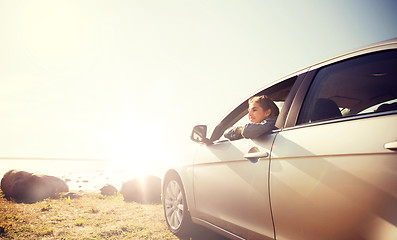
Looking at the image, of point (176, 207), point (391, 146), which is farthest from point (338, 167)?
point (176, 207)

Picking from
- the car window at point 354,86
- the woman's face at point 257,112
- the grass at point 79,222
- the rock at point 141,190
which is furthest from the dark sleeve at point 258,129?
the rock at point 141,190

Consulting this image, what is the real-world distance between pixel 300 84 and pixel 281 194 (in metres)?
0.91

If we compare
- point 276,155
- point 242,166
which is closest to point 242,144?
point 242,166

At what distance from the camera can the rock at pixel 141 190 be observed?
7615mm

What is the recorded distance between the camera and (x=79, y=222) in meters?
4.52

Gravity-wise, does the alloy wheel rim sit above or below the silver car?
below

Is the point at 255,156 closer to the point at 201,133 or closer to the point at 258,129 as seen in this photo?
the point at 258,129

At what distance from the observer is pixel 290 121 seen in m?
1.98

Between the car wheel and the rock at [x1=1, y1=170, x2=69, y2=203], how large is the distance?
15.8 feet

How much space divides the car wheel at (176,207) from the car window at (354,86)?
2165mm

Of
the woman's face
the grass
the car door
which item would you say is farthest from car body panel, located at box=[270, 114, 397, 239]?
the grass

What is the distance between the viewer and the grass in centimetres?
387

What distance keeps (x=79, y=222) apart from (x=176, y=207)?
2.04 m

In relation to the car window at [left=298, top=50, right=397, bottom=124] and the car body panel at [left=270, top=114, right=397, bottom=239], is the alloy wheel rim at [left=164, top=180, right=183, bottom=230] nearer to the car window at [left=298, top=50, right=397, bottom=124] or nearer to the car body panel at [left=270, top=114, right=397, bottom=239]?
the car body panel at [left=270, top=114, right=397, bottom=239]
